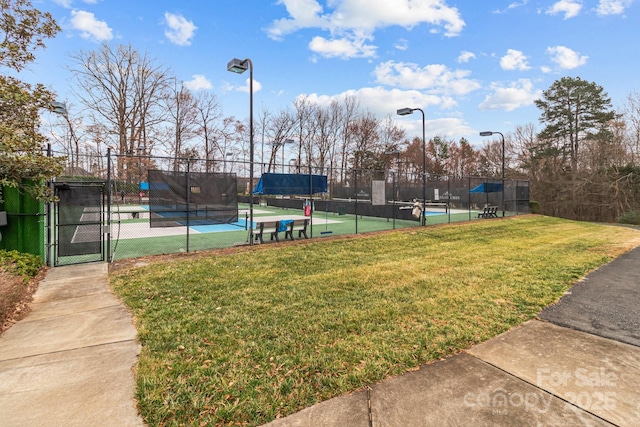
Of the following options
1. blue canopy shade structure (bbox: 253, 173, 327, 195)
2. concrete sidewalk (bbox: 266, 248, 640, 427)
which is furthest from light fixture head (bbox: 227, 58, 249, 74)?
concrete sidewalk (bbox: 266, 248, 640, 427)

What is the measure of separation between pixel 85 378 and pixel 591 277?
319 inches

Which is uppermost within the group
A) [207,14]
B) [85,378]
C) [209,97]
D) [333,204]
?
[209,97]

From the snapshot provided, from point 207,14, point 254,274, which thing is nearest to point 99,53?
point 207,14

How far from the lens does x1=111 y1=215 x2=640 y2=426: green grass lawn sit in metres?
2.47

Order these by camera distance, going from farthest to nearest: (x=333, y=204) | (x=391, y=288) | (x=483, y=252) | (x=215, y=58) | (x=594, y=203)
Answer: (x=594, y=203)
(x=333, y=204)
(x=215, y=58)
(x=483, y=252)
(x=391, y=288)

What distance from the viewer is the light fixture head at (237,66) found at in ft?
28.3

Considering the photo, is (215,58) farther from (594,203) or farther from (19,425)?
(594,203)

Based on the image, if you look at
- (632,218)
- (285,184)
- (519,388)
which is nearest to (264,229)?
(285,184)

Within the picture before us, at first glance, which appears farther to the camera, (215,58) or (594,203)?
(594,203)

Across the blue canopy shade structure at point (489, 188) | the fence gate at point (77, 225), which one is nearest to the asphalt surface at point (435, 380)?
the fence gate at point (77, 225)

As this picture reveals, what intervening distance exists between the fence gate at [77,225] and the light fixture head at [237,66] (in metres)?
4.65

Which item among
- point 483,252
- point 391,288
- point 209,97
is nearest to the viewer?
point 391,288

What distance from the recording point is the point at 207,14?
12.5 metres

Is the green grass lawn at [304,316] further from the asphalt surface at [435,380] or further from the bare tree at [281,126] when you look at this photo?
the bare tree at [281,126]
